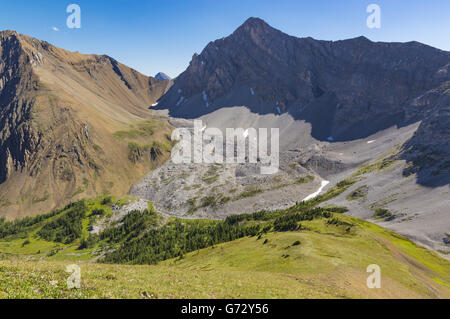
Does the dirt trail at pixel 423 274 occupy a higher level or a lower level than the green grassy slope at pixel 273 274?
lower

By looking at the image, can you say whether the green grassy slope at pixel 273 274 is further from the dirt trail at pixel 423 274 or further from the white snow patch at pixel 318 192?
the white snow patch at pixel 318 192

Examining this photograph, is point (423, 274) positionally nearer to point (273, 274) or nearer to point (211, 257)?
point (273, 274)

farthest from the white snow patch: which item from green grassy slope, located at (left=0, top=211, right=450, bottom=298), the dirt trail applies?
the dirt trail

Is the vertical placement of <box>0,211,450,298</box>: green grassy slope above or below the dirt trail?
above

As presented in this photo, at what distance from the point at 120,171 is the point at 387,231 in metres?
170

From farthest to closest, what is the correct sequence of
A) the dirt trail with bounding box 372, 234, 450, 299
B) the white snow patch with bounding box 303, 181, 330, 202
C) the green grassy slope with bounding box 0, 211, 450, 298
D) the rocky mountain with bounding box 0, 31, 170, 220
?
the rocky mountain with bounding box 0, 31, 170, 220 → the white snow patch with bounding box 303, 181, 330, 202 → the dirt trail with bounding box 372, 234, 450, 299 → the green grassy slope with bounding box 0, 211, 450, 298

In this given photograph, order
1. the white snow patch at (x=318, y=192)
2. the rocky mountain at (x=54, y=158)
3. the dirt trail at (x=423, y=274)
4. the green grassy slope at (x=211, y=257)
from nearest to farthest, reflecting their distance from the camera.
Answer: the green grassy slope at (x=211, y=257) < the dirt trail at (x=423, y=274) < the white snow patch at (x=318, y=192) < the rocky mountain at (x=54, y=158)

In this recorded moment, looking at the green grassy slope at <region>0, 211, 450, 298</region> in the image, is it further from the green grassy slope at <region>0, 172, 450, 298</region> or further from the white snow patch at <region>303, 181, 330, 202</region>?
the white snow patch at <region>303, 181, 330, 202</region>

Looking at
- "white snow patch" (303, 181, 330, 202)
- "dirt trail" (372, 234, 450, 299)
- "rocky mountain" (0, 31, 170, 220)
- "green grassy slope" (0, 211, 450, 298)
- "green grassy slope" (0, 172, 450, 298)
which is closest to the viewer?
"green grassy slope" (0, 211, 450, 298)

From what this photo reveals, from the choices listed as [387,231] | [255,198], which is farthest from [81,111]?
[387,231]

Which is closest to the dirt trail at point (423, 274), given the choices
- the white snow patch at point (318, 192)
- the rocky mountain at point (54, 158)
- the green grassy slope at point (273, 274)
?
the green grassy slope at point (273, 274)

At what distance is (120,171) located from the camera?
187m

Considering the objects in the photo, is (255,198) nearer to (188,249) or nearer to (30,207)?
(188,249)

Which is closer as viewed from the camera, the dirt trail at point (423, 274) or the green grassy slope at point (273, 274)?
the green grassy slope at point (273, 274)
